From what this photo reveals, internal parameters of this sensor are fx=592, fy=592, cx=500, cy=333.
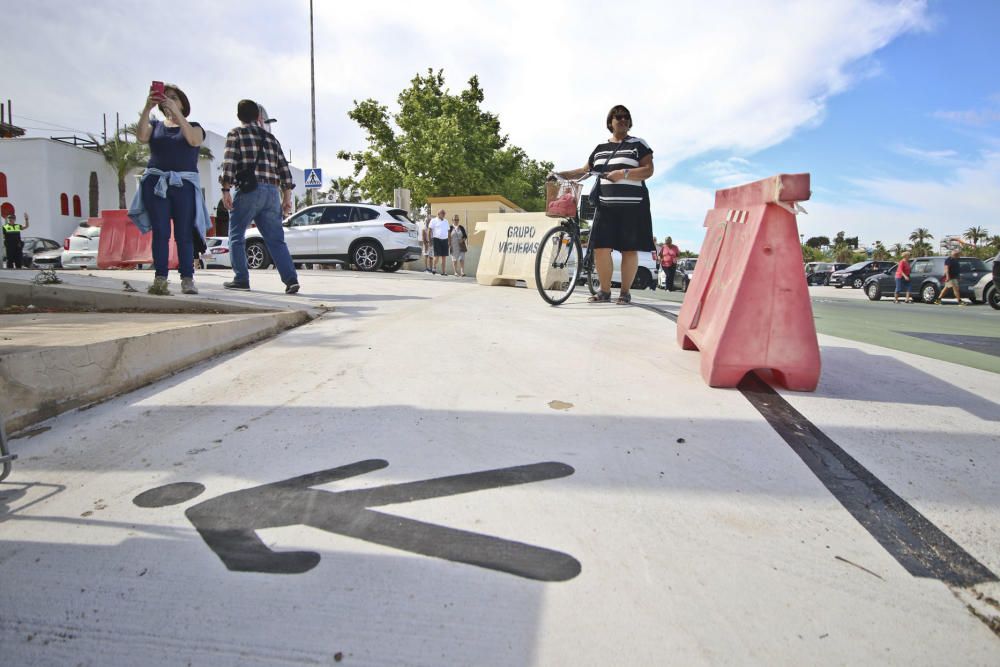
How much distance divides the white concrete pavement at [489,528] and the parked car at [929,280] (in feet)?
63.1

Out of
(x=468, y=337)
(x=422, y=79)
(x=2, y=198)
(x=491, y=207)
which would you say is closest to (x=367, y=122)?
(x=422, y=79)

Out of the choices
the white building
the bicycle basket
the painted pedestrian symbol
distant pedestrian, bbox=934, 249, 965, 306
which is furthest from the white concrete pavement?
the white building

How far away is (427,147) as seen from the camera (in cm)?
3184

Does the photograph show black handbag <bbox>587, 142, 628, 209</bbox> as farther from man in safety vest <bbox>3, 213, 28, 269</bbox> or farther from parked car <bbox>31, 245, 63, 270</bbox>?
parked car <bbox>31, 245, 63, 270</bbox>

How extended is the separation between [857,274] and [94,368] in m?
39.6

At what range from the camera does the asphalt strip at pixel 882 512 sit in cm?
138

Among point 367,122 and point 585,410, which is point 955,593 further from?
point 367,122

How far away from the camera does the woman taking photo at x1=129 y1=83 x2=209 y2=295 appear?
5328 mm

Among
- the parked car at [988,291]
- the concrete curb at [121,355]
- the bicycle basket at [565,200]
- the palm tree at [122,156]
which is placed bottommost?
the concrete curb at [121,355]

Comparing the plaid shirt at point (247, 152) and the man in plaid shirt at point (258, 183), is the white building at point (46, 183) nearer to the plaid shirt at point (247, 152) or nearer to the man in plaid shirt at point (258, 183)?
the man in plaid shirt at point (258, 183)

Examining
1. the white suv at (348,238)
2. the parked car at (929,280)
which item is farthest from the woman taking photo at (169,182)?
the parked car at (929,280)

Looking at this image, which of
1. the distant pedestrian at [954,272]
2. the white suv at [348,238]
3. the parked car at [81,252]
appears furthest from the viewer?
the parked car at [81,252]

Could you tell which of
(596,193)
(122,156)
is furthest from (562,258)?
(122,156)

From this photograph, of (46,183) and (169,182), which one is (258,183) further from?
(46,183)
